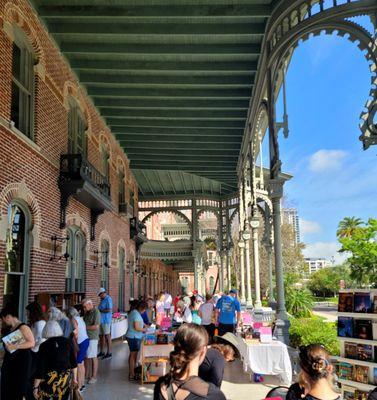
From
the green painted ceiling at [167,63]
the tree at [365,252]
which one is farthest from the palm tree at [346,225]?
the green painted ceiling at [167,63]

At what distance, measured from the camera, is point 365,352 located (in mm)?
6094

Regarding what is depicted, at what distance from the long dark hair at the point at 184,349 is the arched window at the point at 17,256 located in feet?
24.0

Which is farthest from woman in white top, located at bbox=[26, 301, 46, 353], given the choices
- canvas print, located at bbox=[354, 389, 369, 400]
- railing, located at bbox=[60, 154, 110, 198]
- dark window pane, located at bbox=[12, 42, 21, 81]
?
railing, located at bbox=[60, 154, 110, 198]

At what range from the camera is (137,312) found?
385 inches

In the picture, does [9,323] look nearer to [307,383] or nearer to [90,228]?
[307,383]

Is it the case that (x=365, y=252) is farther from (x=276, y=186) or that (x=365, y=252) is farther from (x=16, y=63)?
(x=16, y=63)

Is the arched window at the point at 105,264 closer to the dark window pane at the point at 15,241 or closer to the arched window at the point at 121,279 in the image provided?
the arched window at the point at 121,279

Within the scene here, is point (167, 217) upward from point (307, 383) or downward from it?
upward

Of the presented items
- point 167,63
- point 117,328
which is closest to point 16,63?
point 167,63

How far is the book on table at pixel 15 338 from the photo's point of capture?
5525 millimetres

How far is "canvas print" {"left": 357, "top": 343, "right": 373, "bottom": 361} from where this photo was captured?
605 cm

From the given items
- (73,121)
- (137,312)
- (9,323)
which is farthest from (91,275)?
(9,323)

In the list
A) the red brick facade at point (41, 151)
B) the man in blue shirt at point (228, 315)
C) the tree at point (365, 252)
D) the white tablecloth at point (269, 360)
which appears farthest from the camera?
the tree at point (365, 252)

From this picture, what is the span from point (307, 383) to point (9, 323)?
4.01m
